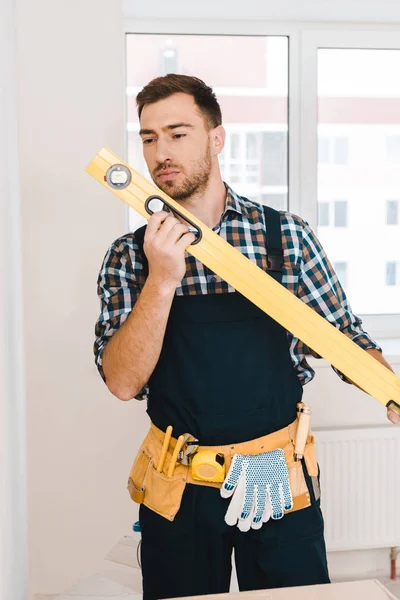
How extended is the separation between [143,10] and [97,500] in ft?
5.24

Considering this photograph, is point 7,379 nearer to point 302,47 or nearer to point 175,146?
point 175,146

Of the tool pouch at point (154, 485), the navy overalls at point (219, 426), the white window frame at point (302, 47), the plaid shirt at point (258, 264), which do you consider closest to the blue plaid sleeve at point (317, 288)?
the plaid shirt at point (258, 264)

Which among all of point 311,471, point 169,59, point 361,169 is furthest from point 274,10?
point 311,471

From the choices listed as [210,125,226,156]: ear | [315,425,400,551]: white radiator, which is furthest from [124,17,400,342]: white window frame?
[210,125,226,156]: ear

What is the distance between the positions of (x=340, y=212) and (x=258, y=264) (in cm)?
112

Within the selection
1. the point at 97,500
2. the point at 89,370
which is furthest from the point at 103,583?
the point at 89,370

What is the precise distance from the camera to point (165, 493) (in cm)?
131

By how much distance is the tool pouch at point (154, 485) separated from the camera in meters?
1.30

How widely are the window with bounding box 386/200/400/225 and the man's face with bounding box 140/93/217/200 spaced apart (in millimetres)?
1265

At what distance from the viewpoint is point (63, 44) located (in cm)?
200

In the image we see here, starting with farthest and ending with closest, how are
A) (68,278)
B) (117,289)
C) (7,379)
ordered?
(68,278) → (117,289) → (7,379)

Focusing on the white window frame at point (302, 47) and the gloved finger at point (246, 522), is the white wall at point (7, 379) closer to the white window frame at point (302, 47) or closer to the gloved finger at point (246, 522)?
the gloved finger at point (246, 522)

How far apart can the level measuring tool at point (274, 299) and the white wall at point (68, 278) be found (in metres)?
0.99

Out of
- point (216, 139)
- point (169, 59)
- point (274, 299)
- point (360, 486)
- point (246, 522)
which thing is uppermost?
point (169, 59)
